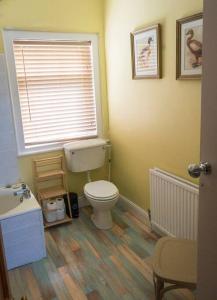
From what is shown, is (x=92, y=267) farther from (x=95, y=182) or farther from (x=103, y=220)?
(x=95, y=182)

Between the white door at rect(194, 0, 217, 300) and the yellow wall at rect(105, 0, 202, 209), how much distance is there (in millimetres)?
943

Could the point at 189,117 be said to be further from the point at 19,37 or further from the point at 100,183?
the point at 19,37

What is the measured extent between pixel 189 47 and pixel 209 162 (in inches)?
47.3

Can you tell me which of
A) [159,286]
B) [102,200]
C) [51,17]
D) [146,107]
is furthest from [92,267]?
[51,17]

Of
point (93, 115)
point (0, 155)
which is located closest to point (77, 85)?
point (93, 115)

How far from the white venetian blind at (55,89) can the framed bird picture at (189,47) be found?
128 centimetres

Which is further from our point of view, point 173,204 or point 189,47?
point 173,204

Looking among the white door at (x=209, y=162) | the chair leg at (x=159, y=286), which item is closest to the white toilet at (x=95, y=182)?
the chair leg at (x=159, y=286)

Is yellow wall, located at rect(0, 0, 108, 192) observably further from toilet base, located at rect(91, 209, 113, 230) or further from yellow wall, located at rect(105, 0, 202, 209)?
toilet base, located at rect(91, 209, 113, 230)

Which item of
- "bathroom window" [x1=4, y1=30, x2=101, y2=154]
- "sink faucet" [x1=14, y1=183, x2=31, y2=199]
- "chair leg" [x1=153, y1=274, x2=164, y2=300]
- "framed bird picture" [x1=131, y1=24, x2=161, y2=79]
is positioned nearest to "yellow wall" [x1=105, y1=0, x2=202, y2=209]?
"framed bird picture" [x1=131, y1=24, x2=161, y2=79]

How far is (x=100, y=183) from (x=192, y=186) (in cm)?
111

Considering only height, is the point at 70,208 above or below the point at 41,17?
below

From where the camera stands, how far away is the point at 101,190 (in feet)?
9.11

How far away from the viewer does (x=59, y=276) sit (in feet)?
7.20
